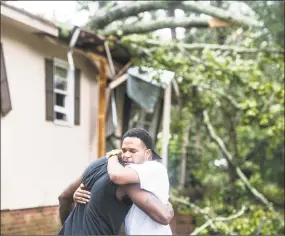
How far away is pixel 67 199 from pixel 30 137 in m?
6.83

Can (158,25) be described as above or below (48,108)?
above

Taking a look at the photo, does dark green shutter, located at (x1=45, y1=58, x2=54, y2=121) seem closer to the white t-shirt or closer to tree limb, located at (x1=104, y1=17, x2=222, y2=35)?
tree limb, located at (x1=104, y1=17, x2=222, y2=35)

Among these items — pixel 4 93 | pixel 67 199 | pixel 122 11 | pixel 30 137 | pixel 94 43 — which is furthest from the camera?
pixel 122 11

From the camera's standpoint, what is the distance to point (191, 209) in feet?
37.1

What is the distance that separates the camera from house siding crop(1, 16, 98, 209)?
931 cm

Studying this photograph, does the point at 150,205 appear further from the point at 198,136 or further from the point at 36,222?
the point at 198,136

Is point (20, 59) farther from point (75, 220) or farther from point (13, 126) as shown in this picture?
point (75, 220)

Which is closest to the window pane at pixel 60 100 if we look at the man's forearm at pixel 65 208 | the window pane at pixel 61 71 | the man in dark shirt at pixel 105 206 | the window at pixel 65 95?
the window at pixel 65 95

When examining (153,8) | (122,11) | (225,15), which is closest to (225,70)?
(225,15)

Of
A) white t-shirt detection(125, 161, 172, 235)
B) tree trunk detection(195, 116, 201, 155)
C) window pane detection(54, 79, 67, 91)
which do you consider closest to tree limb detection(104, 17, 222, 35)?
window pane detection(54, 79, 67, 91)

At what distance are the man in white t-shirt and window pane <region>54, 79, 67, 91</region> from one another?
8.20 m

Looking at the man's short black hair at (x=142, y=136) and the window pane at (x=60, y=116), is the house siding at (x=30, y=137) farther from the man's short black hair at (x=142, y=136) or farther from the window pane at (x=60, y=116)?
the man's short black hair at (x=142, y=136)

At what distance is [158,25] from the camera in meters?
11.3

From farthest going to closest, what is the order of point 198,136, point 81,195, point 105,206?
point 198,136 < point 81,195 < point 105,206
